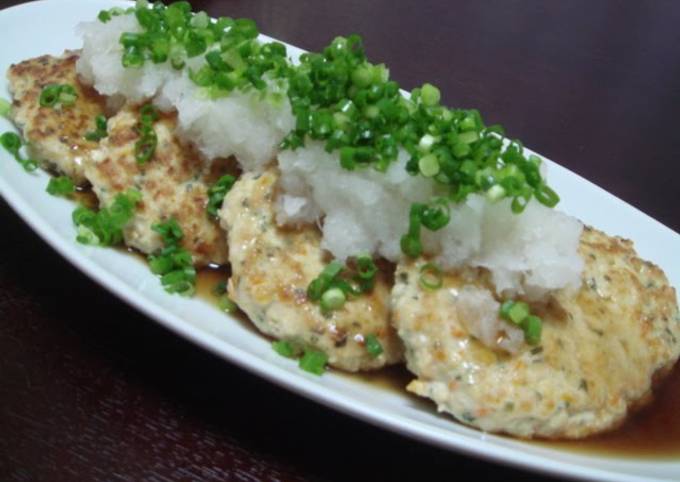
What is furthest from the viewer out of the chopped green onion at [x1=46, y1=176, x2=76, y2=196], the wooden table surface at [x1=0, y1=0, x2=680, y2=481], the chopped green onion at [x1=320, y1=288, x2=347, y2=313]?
the chopped green onion at [x1=46, y1=176, x2=76, y2=196]

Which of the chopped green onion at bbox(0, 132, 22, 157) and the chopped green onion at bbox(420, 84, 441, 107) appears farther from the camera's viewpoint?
the chopped green onion at bbox(0, 132, 22, 157)

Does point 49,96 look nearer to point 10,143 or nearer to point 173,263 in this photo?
point 10,143

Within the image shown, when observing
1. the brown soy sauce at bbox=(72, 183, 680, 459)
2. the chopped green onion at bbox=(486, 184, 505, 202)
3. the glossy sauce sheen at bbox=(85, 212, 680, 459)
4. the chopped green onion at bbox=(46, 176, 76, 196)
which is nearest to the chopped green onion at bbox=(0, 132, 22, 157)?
the chopped green onion at bbox=(46, 176, 76, 196)

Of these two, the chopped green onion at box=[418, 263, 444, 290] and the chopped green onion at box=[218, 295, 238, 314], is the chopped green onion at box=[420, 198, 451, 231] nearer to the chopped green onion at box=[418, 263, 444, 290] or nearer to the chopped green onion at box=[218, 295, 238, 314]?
the chopped green onion at box=[418, 263, 444, 290]

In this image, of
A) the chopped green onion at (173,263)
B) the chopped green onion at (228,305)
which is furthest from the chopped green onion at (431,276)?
the chopped green onion at (173,263)

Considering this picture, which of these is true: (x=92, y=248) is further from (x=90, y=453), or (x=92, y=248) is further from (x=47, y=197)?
(x=90, y=453)
